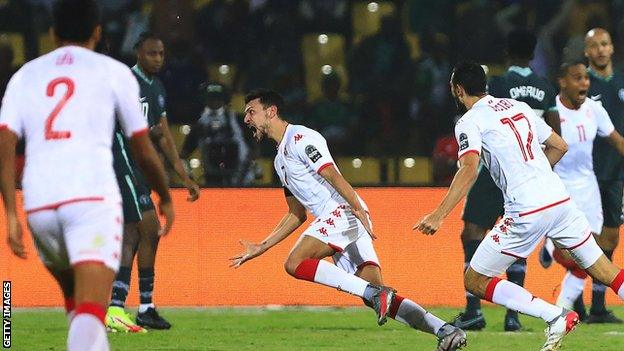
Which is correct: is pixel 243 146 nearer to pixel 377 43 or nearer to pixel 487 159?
pixel 377 43

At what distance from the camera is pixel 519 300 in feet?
29.1

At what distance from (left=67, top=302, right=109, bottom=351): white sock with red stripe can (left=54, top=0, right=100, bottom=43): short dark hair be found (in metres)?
1.18

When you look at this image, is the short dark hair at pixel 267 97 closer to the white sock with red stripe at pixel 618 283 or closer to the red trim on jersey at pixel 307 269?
the red trim on jersey at pixel 307 269

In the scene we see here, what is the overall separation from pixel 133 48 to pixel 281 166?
4.39m

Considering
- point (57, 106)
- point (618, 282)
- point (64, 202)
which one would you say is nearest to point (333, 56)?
point (618, 282)

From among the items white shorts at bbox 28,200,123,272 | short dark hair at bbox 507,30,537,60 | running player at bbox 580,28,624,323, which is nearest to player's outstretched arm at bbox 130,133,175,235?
white shorts at bbox 28,200,123,272

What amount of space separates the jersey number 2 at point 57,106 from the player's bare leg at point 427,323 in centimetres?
356

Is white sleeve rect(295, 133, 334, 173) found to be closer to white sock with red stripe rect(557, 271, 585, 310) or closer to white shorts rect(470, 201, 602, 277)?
white shorts rect(470, 201, 602, 277)

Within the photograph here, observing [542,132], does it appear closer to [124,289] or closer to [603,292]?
[603,292]

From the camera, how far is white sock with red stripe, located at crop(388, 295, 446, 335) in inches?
348

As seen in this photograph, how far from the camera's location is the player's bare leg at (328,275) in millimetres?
8969

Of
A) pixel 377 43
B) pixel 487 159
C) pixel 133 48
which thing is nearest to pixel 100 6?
pixel 133 48

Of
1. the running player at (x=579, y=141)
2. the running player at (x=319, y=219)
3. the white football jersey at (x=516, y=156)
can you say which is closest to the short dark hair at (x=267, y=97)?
the running player at (x=319, y=219)

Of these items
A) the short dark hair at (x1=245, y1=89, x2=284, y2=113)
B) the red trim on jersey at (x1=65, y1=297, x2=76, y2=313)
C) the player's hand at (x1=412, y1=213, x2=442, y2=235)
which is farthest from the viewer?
the short dark hair at (x1=245, y1=89, x2=284, y2=113)
